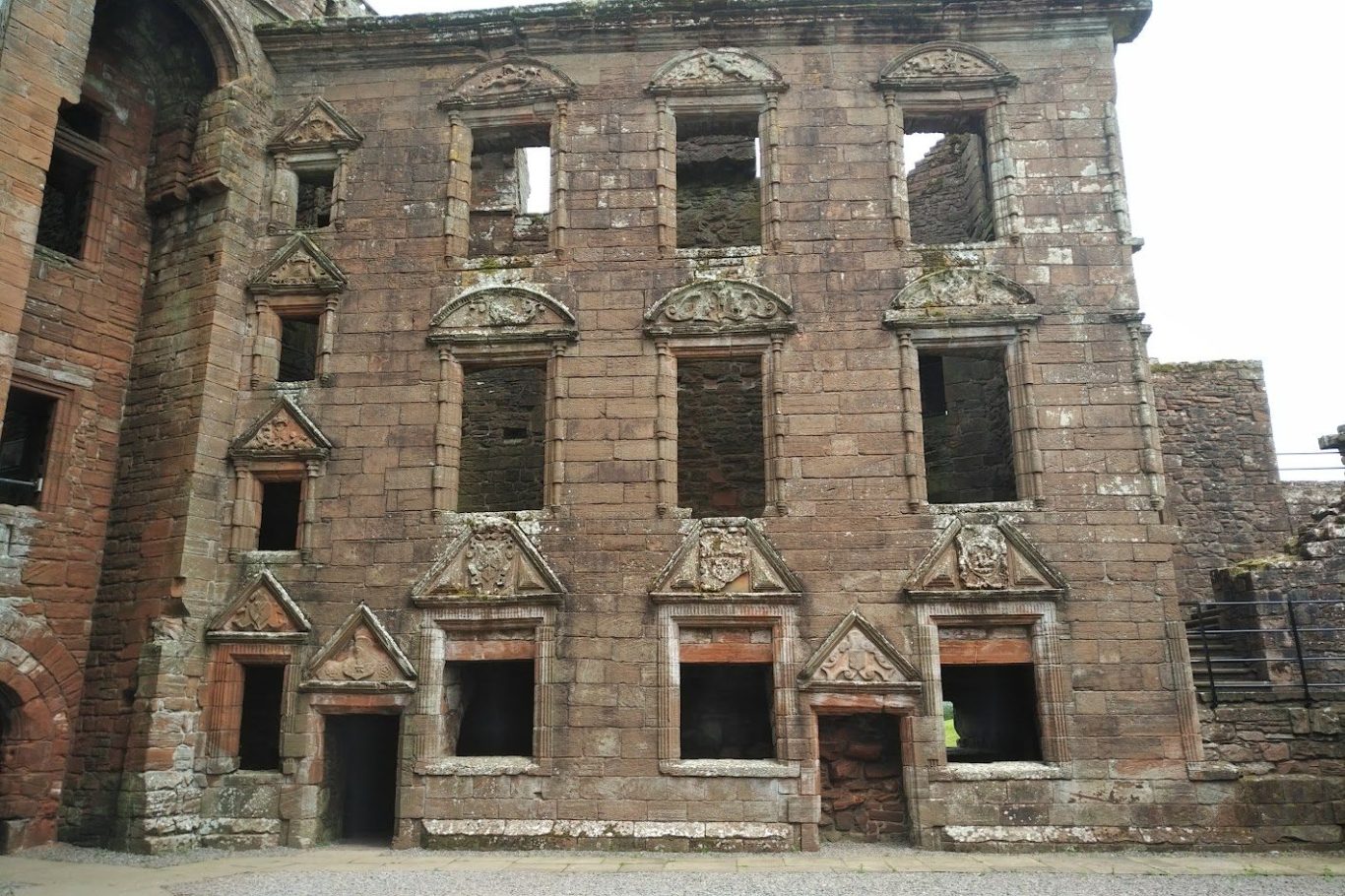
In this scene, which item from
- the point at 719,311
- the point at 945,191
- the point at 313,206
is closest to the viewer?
the point at 719,311

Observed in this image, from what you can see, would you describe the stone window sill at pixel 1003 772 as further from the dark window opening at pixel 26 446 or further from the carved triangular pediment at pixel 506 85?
the dark window opening at pixel 26 446

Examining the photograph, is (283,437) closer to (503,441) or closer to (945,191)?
(503,441)

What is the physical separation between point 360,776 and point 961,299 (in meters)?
9.72

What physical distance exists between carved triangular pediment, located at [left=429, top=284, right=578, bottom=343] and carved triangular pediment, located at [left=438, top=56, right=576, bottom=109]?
8.91 feet

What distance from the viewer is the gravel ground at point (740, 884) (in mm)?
7891

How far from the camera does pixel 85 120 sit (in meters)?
12.1

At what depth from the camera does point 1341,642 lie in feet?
36.2

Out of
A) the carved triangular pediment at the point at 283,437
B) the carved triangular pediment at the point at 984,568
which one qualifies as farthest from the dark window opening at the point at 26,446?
the carved triangular pediment at the point at 984,568

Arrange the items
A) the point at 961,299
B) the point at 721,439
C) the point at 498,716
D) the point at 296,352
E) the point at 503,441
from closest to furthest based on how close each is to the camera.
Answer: the point at 961,299 → the point at 498,716 → the point at 296,352 → the point at 721,439 → the point at 503,441

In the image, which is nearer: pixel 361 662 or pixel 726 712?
pixel 361 662

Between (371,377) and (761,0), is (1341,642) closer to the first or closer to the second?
(761,0)

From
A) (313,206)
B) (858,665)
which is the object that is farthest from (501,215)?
(858,665)

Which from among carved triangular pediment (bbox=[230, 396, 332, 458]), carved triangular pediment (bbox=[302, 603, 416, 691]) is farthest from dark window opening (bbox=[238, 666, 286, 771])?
carved triangular pediment (bbox=[230, 396, 332, 458])

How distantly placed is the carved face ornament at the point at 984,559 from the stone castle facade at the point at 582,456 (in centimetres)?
5
